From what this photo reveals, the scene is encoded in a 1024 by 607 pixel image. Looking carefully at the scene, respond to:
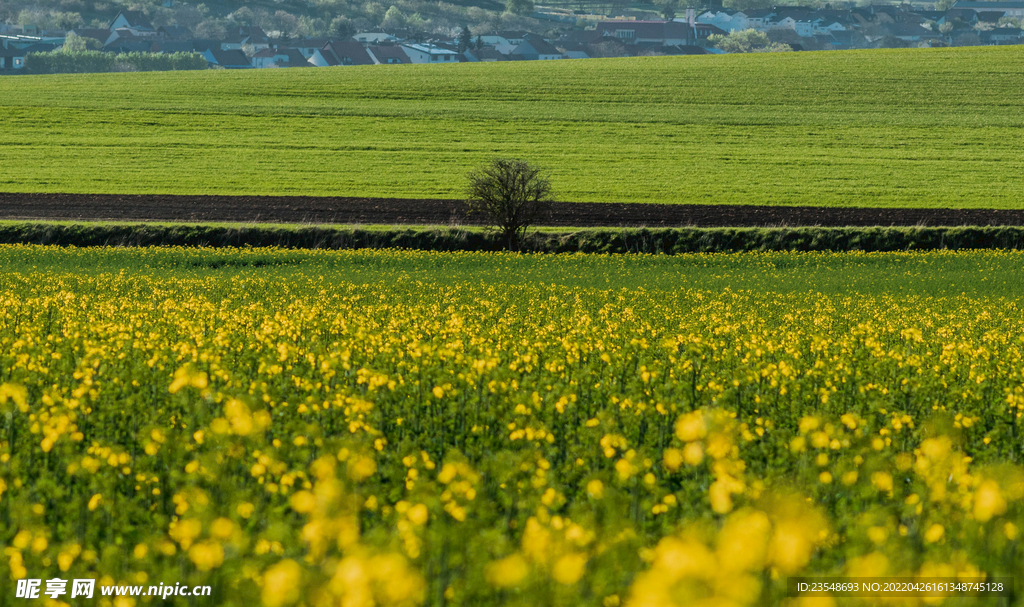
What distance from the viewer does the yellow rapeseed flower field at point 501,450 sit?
427 centimetres

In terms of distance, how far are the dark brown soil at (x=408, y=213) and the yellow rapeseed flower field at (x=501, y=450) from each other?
22.5m

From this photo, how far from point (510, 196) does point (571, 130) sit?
30340 millimetres

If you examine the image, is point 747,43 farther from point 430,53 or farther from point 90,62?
point 90,62

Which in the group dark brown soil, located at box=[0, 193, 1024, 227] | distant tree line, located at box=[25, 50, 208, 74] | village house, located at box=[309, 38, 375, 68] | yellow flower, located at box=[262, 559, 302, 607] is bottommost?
dark brown soil, located at box=[0, 193, 1024, 227]

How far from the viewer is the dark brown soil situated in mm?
42781

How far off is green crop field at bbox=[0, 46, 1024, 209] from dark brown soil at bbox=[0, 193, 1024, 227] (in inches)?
106

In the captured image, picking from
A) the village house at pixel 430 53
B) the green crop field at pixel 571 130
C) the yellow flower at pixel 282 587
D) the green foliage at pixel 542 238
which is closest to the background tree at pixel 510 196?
the green foliage at pixel 542 238

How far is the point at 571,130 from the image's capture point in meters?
65.2

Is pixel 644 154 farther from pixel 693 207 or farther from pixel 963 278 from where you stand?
pixel 963 278

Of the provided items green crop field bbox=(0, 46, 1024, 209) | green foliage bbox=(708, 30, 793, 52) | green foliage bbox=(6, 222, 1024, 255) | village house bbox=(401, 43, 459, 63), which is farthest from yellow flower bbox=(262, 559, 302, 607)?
green foliage bbox=(708, 30, 793, 52)

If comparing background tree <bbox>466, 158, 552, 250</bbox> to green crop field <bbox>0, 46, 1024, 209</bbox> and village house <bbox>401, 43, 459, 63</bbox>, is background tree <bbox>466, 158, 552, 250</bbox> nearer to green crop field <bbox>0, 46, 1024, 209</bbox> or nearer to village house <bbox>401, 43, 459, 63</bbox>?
green crop field <bbox>0, 46, 1024, 209</bbox>

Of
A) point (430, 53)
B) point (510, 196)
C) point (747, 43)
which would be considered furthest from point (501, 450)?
point (747, 43)

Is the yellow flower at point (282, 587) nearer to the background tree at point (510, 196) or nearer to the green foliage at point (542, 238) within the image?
the background tree at point (510, 196)

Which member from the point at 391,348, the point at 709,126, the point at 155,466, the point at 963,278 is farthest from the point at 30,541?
the point at 709,126
